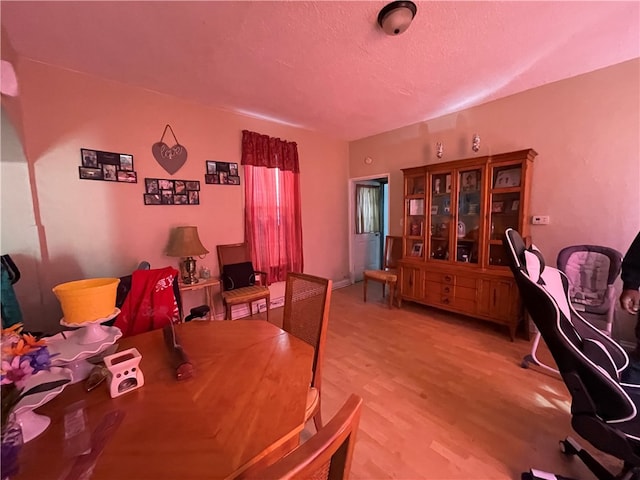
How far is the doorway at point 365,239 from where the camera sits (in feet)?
15.6

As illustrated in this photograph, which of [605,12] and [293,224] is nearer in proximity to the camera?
[605,12]

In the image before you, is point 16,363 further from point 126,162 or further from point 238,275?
point 238,275

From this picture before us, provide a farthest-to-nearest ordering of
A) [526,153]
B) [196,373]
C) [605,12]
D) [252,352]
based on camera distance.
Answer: [526,153], [605,12], [252,352], [196,373]

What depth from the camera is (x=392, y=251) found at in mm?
4074

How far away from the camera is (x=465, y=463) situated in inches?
55.5

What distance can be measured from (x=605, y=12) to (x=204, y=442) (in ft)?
10.2

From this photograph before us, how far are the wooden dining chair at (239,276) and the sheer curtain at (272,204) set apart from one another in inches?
7.5

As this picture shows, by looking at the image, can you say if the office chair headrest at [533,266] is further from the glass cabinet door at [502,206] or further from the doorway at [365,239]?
the doorway at [365,239]

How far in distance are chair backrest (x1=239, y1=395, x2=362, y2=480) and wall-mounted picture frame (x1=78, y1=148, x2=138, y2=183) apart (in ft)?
9.56


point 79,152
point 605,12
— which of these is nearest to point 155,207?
point 79,152

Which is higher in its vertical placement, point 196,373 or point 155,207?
point 155,207

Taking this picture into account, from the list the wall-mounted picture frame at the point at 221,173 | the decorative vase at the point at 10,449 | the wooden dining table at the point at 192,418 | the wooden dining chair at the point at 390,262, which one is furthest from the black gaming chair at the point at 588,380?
the wall-mounted picture frame at the point at 221,173

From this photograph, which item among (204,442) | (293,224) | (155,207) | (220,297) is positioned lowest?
(220,297)

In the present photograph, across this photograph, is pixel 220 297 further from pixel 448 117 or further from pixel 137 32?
pixel 448 117
